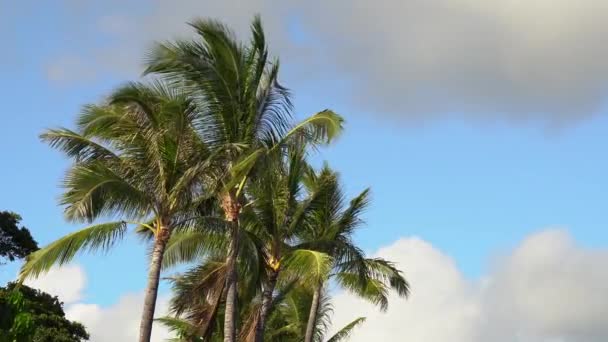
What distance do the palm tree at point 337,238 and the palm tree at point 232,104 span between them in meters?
5.97

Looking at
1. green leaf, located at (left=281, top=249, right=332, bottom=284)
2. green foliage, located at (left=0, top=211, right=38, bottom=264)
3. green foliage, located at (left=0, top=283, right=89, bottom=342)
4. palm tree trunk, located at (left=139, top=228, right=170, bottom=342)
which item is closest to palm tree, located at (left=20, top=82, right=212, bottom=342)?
palm tree trunk, located at (left=139, top=228, right=170, bottom=342)

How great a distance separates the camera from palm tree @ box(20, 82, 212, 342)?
19875mm

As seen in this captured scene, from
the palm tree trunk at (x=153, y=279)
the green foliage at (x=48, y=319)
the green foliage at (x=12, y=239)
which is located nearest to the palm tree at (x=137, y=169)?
the palm tree trunk at (x=153, y=279)

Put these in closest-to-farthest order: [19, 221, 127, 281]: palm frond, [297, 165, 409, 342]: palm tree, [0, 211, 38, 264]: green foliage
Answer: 1. [19, 221, 127, 281]: palm frond
2. [297, 165, 409, 342]: palm tree
3. [0, 211, 38, 264]: green foliage

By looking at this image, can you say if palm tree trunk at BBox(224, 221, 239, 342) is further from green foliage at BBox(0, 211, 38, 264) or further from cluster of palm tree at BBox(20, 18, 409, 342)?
green foliage at BBox(0, 211, 38, 264)

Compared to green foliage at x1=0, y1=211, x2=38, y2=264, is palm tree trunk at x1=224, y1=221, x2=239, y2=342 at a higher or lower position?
lower

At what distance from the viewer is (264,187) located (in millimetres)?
26203

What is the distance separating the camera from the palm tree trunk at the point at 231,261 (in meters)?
21.9

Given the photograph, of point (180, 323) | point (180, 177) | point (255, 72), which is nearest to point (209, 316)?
point (180, 177)

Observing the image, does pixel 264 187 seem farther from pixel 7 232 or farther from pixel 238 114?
pixel 7 232

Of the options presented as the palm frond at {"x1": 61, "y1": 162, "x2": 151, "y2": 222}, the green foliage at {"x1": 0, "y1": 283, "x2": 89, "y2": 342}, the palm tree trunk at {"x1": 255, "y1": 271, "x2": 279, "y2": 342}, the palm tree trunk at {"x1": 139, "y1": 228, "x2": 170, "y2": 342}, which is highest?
the green foliage at {"x1": 0, "y1": 283, "x2": 89, "y2": 342}

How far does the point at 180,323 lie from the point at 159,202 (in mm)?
17256

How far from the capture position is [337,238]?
2984cm

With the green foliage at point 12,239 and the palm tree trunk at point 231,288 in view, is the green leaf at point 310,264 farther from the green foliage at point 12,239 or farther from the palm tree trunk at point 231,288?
the green foliage at point 12,239
